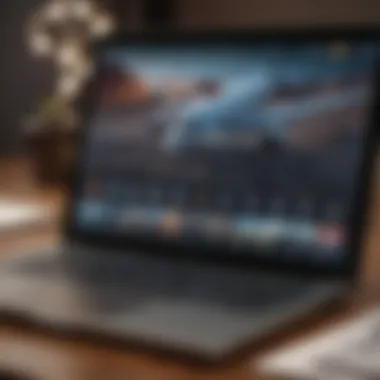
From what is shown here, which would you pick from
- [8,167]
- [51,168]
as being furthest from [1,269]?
[8,167]

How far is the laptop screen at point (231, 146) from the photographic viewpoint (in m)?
1.01

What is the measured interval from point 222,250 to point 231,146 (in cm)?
12

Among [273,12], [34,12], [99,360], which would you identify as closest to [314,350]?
[99,360]

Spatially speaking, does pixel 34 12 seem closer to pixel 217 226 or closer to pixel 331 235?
pixel 217 226

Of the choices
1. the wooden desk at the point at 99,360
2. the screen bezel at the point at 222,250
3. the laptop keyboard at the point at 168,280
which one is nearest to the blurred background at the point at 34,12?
the screen bezel at the point at 222,250

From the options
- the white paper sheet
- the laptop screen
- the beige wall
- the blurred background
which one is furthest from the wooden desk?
the blurred background

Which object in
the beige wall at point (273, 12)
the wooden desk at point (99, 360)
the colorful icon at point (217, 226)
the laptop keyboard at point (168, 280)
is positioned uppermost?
the beige wall at point (273, 12)

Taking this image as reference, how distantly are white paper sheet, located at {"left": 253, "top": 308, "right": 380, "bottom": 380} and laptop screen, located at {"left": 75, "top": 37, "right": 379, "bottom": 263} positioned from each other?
143 mm

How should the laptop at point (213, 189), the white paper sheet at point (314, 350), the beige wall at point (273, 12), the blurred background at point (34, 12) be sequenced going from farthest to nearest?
the blurred background at point (34, 12) → the beige wall at point (273, 12) → the laptop at point (213, 189) → the white paper sheet at point (314, 350)

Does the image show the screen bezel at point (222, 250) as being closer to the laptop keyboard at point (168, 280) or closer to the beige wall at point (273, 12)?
the laptop keyboard at point (168, 280)

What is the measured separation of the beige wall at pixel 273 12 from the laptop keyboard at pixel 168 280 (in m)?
0.90

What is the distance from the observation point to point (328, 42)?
3.46ft

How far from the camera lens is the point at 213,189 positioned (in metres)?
1.09

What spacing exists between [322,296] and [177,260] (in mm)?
208
